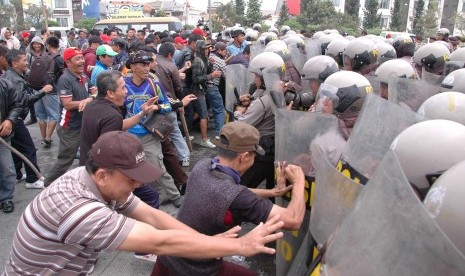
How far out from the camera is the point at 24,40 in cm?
1343

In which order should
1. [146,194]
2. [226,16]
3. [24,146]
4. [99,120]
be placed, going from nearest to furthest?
1. [99,120]
2. [146,194]
3. [24,146]
4. [226,16]

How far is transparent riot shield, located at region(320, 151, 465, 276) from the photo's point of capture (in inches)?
38.1

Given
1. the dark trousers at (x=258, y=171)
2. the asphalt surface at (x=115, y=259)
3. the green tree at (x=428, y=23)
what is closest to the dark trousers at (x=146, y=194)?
the asphalt surface at (x=115, y=259)

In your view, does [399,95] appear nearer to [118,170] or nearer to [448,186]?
[448,186]

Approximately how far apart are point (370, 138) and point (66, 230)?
1368 millimetres

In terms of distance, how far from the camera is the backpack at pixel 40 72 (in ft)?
21.4

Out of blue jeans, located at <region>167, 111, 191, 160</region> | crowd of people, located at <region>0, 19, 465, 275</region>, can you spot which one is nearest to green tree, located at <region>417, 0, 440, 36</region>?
crowd of people, located at <region>0, 19, 465, 275</region>

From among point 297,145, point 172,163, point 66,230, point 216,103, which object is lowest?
point 172,163

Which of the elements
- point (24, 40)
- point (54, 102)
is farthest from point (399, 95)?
point (24, 40)

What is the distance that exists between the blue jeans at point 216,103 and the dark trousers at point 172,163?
91.8 inches

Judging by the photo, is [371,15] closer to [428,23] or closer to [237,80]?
[428,23]

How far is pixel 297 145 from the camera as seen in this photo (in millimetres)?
2506

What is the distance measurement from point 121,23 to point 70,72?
1674 centimetres

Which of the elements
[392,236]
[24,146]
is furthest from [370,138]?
[24,146]
